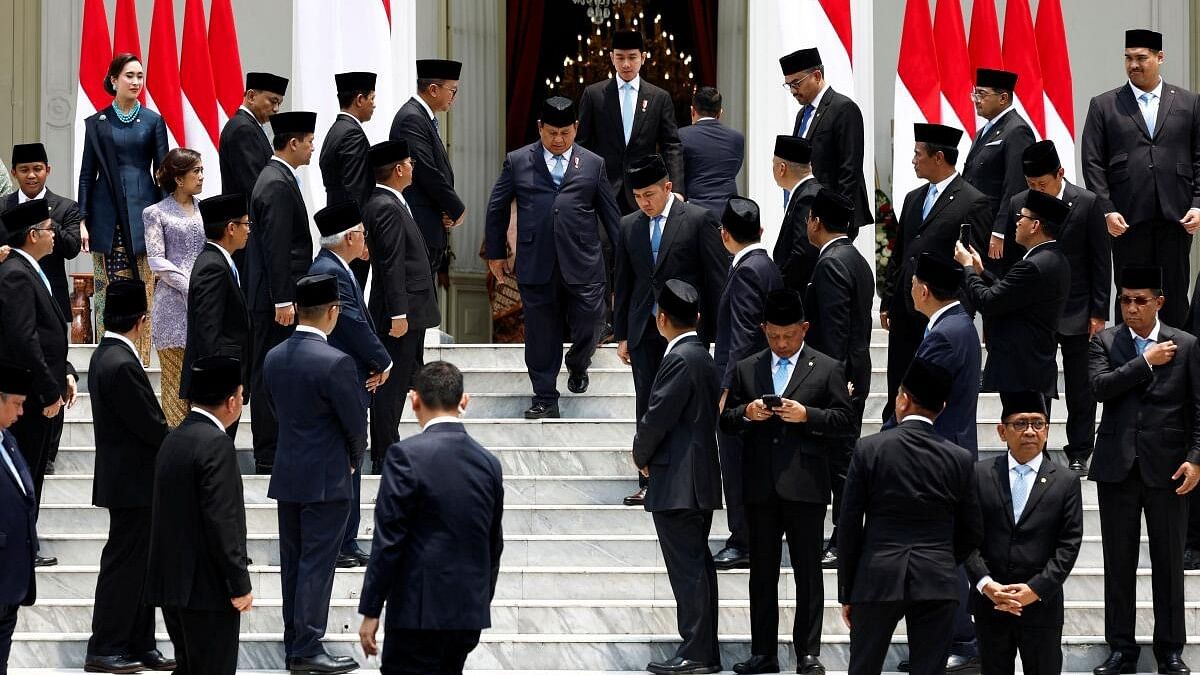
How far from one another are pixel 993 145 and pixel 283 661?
473 cm

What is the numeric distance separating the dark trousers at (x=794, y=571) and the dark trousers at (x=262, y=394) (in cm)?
284

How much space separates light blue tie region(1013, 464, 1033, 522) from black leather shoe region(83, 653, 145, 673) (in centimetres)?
388

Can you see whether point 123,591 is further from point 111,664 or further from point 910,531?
point 910,531

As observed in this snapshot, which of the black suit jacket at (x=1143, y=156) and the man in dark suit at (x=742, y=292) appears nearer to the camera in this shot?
the man in dark suit at (x=742, y=292)

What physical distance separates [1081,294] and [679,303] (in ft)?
8.42

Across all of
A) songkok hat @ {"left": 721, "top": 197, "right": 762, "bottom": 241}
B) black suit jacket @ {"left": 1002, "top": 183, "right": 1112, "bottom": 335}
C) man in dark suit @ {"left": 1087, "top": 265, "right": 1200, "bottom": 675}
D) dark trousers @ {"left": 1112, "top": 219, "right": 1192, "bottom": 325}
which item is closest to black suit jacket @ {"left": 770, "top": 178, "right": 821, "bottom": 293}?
songkok hat @ {"left": 721, "top": 197, "right": 762, "bottom": 241}

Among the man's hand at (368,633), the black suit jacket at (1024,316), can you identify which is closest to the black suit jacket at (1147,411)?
the black suit jacket at (1024,316)

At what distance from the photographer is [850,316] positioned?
28.9ft

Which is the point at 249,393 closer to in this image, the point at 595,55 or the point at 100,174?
the point at 100,174

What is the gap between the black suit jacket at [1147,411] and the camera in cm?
→ 840

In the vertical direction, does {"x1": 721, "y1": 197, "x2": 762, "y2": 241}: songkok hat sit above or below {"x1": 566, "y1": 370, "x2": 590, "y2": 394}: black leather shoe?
above

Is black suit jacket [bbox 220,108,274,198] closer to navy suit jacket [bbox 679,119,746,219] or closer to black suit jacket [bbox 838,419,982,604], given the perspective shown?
navy suit jacket [bbox 679,119,746,219]

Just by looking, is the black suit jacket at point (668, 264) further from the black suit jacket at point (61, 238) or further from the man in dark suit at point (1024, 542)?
the black suit jacket at point (61, 238)

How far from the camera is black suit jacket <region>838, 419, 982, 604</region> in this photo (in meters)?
6.99
